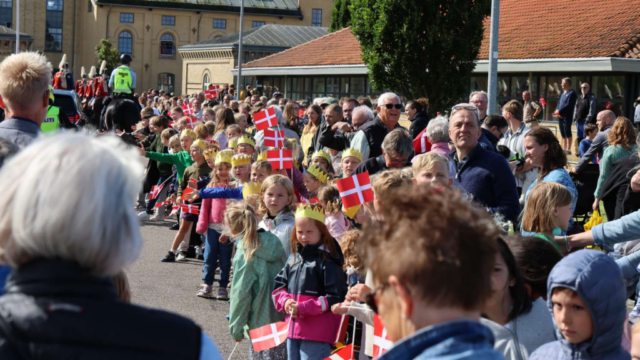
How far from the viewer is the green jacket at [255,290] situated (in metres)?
7.04

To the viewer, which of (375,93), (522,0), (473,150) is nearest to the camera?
(473,150)

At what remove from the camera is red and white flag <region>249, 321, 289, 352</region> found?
21.0 feet

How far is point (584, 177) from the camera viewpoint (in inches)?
500

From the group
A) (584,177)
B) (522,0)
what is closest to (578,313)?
(584,177)

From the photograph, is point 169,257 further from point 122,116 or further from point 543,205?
point 543,205

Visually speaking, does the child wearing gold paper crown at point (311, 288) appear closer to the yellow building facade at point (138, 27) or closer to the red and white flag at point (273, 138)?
the red and white flag at point (273, 138)

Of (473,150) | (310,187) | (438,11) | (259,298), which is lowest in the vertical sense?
(259,298)

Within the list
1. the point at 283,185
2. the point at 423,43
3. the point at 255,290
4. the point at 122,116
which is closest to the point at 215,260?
the point at 283,185

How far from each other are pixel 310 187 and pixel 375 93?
25.5 metres

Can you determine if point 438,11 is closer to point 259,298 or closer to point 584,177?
point 584,177

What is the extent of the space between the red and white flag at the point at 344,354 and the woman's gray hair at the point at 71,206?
3.94 metres

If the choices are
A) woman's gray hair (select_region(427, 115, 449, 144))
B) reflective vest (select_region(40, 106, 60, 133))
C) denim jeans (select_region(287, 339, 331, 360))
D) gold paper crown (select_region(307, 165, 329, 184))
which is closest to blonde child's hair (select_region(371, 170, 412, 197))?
denim jeans (select_region(287, 339, 331, 360))

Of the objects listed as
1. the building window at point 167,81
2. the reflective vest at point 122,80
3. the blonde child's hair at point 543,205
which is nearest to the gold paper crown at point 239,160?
the blonde child's hair at point 543,205

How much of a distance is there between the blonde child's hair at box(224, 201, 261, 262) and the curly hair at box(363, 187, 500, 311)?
5.11 meters
